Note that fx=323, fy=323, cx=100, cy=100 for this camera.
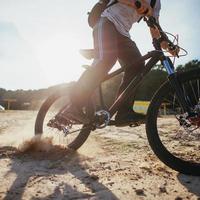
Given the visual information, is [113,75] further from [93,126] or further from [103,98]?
[93,126]

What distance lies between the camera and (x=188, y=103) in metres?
3.37

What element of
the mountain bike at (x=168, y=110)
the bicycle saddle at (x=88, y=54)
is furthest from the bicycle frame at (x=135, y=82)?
the bicycle saddle at (x=88, y=54)

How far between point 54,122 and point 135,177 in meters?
1.62

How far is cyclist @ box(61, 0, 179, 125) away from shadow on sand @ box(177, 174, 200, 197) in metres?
0.95

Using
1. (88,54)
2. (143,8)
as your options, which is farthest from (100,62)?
(143,8)

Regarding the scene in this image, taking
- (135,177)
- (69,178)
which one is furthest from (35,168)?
(135,177)

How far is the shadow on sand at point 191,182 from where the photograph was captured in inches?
108

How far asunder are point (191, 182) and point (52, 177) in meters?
1.32

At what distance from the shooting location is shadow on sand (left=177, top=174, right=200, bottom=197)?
2748 millimetres

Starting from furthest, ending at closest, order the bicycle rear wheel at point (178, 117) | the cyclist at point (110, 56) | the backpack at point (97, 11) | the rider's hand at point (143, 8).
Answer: the backpack at point (97, 11) < the cyclist at point (110, 56) < the rider's hand at point (143, 8) < the bicycle rear wheel at point (178, 117)

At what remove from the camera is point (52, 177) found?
125 inches

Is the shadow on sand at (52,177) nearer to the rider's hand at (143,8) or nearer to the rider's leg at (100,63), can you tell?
the rider's leg at (100,63)

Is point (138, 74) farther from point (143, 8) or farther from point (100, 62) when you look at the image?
point (143, 8)

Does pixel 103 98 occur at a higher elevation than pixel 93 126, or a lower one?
higher
